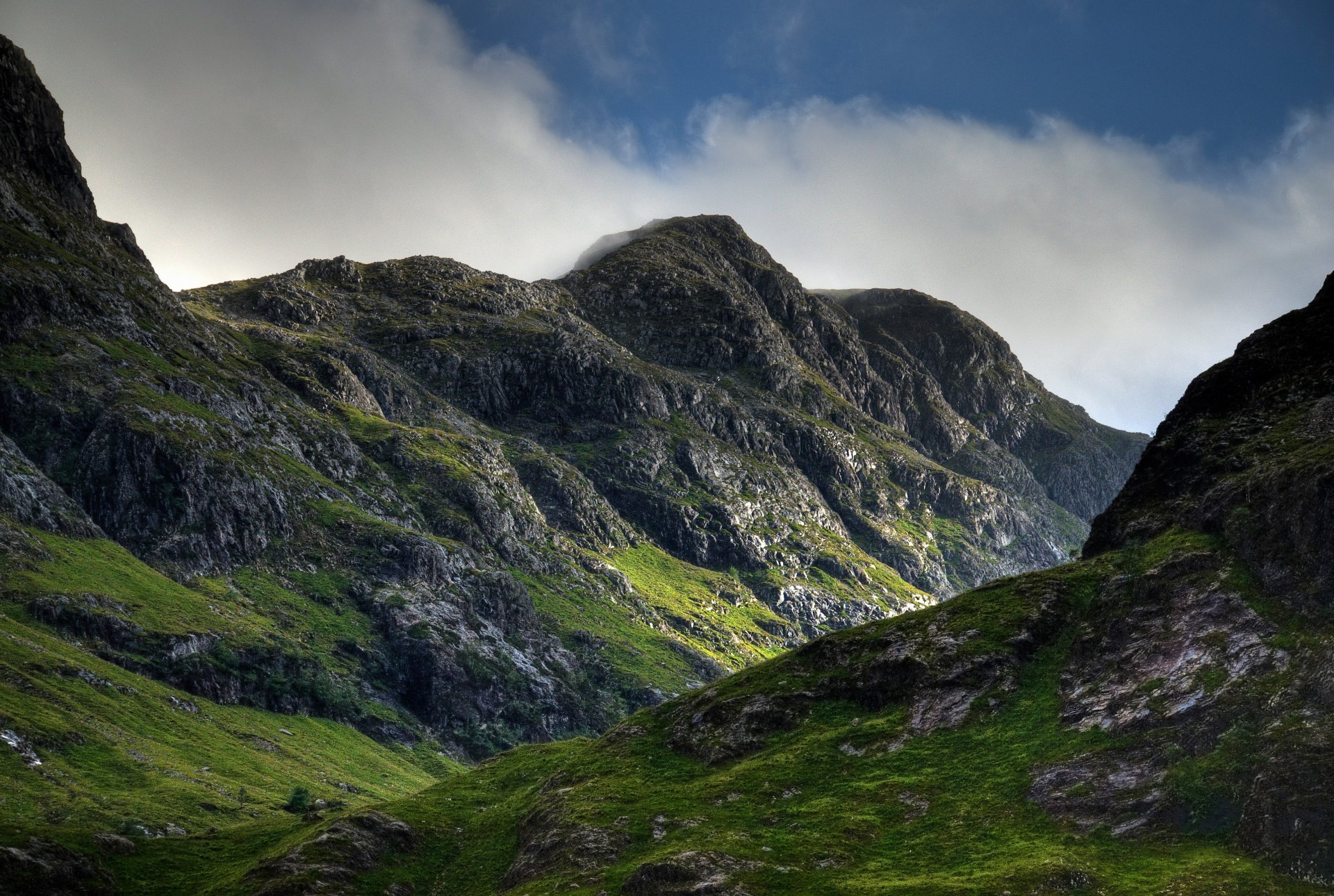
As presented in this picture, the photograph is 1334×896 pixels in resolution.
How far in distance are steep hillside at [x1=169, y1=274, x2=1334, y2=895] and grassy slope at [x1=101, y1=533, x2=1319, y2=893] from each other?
0.22m

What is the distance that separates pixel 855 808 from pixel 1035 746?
14.2 m

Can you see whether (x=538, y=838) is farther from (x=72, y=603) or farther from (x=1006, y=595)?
(x=72, y=603)

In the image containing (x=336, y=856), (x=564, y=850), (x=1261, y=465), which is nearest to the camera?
(x=564, y=850)

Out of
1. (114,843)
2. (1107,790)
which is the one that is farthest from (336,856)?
(1107,790)

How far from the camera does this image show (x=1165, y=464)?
93.8 metres

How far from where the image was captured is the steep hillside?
178ft

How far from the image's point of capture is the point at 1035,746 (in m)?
68.5

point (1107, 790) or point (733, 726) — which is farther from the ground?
point (1107, 790)

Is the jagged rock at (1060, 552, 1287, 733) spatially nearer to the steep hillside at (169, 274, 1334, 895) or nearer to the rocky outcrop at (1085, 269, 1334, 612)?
the steep hillside at (169, 274, 1334, 895)

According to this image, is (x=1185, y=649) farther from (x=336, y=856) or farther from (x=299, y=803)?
(x=299, y=803)

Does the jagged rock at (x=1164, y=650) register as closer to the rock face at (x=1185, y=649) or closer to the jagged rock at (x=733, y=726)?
the rock face at (x=1185, y=649)

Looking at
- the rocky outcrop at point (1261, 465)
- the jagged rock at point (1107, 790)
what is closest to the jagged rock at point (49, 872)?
the jagged rock at point (1107, 790)

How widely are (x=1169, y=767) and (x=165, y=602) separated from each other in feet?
587

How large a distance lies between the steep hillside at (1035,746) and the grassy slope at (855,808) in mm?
223
